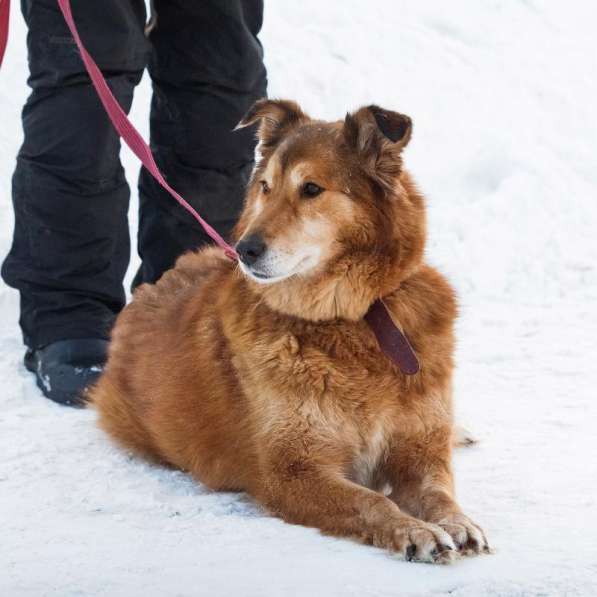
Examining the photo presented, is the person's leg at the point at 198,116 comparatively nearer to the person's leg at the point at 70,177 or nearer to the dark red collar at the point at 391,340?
the person's leg at the point at 70,177

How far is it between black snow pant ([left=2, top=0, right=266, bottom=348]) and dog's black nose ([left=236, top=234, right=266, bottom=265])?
145 cm

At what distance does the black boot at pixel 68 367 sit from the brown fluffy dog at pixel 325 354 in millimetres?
886

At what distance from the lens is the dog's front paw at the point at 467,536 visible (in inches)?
108

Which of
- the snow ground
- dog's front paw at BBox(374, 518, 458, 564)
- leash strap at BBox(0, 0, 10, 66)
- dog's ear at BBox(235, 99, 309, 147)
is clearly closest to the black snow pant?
the snow ground

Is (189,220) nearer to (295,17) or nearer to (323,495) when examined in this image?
(323,495)

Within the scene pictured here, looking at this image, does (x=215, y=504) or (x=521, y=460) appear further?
(x=521, y=460)

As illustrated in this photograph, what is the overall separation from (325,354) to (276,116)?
3.05ft

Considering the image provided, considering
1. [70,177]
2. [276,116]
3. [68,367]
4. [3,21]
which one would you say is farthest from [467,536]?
[70,177]

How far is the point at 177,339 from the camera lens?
362 centimetres

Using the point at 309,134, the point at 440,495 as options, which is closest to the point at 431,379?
the point at 440,495

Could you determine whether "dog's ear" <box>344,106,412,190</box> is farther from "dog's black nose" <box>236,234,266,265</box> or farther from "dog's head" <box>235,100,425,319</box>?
"dog's black nose" <box>236,234,266,265</box>

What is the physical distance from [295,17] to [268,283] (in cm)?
603

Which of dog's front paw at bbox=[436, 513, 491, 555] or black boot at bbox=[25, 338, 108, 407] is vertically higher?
dog's front paw at bbox=[436, 513, 491, 555]

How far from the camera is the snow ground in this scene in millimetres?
2645
